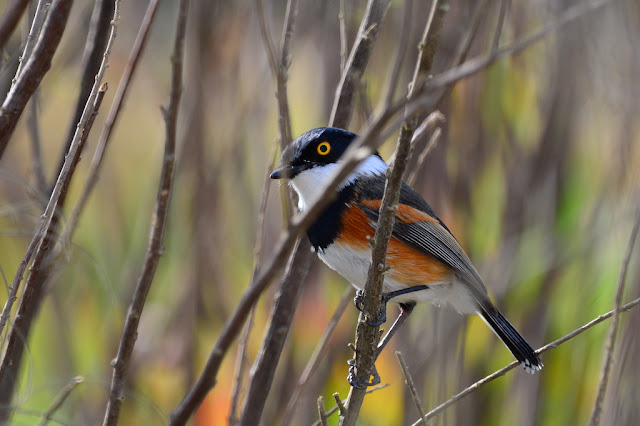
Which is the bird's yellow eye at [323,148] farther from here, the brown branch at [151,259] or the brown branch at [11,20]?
the brown branch at [11,20]

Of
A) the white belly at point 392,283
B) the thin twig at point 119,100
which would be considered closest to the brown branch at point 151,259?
the thin twig at point 119,100

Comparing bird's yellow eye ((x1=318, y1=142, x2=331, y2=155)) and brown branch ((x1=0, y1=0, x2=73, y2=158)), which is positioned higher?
brown branch ((x1=0, y1=0, x2=73, y2=158))

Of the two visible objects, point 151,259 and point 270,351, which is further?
point 270,351

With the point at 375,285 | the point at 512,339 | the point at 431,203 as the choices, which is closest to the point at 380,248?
the point at 375,285

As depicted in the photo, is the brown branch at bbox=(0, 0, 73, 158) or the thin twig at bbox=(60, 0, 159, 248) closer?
the brown branch at bbox=(0, 0, 73, 158)

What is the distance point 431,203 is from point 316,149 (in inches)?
40.1

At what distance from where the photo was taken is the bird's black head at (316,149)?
2885mm

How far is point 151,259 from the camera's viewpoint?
5.58 feet

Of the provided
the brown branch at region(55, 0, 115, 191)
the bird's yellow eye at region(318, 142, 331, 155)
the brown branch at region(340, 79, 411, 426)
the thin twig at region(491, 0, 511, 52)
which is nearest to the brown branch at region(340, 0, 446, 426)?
the brown branch at region(340, 79, 411, 426)

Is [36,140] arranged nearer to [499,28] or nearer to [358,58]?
[358,58]

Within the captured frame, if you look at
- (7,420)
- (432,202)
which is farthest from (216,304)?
(7,420)

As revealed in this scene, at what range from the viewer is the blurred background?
12.0 feet

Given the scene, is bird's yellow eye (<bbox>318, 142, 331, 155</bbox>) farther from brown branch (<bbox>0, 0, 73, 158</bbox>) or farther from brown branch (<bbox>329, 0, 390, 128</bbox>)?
brown branch (<bbox>0, 0, 73, 158</bbox>)

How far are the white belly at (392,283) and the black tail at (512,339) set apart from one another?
0.09 meters
